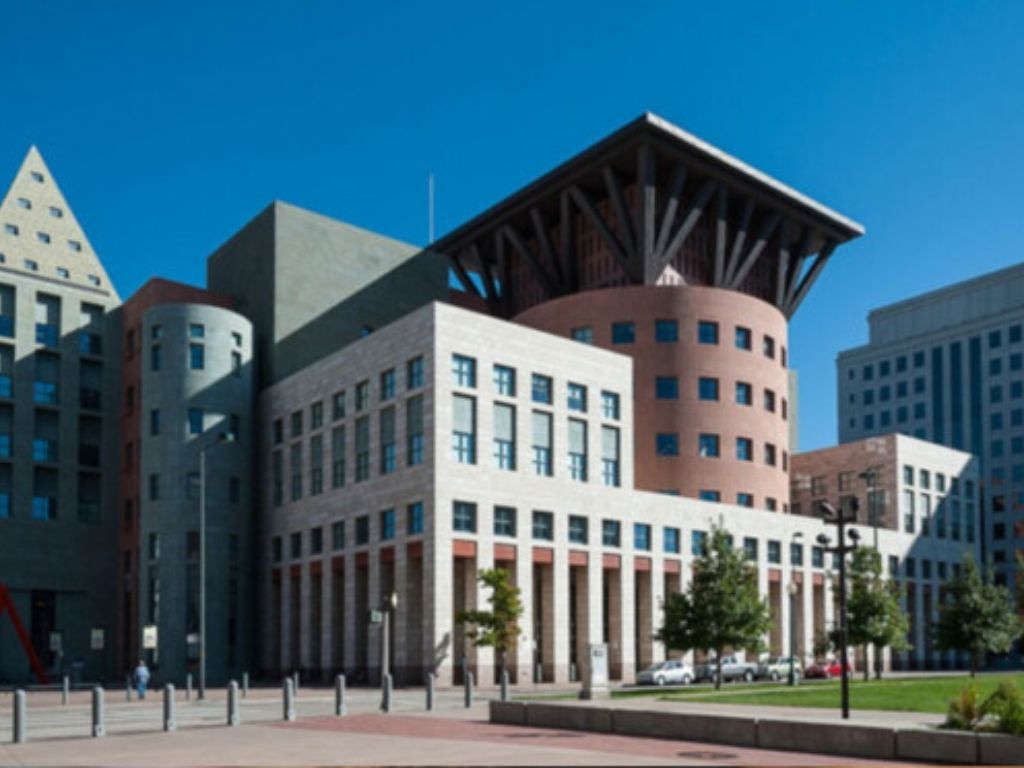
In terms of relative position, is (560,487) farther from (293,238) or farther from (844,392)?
(844,392)

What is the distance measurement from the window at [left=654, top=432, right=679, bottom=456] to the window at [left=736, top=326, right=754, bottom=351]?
8725 mm

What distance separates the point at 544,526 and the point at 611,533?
223 inches

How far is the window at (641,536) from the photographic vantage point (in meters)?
73.6

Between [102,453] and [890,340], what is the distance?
384 ft

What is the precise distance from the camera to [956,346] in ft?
514

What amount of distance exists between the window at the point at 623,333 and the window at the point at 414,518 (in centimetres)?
2415

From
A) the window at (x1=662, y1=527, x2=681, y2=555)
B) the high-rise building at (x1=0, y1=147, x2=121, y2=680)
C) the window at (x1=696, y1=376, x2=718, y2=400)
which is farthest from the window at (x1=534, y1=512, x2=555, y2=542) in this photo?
the high-rise building at (x1=0, y1=147, x2=121, y2=680)

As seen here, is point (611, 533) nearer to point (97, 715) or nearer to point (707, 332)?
point (707, 332)

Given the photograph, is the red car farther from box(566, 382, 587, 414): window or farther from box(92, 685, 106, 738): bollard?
box(92, 685, 106, 738): bollard

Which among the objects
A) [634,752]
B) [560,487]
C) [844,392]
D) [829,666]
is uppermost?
[844,392]

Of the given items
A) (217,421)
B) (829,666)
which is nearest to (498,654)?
(829,666)

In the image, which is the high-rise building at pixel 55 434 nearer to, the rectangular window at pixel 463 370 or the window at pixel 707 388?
the rectangular window at pixel 463 370

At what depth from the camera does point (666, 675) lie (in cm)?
6362

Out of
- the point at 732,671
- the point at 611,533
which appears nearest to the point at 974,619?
the point at 732,671
